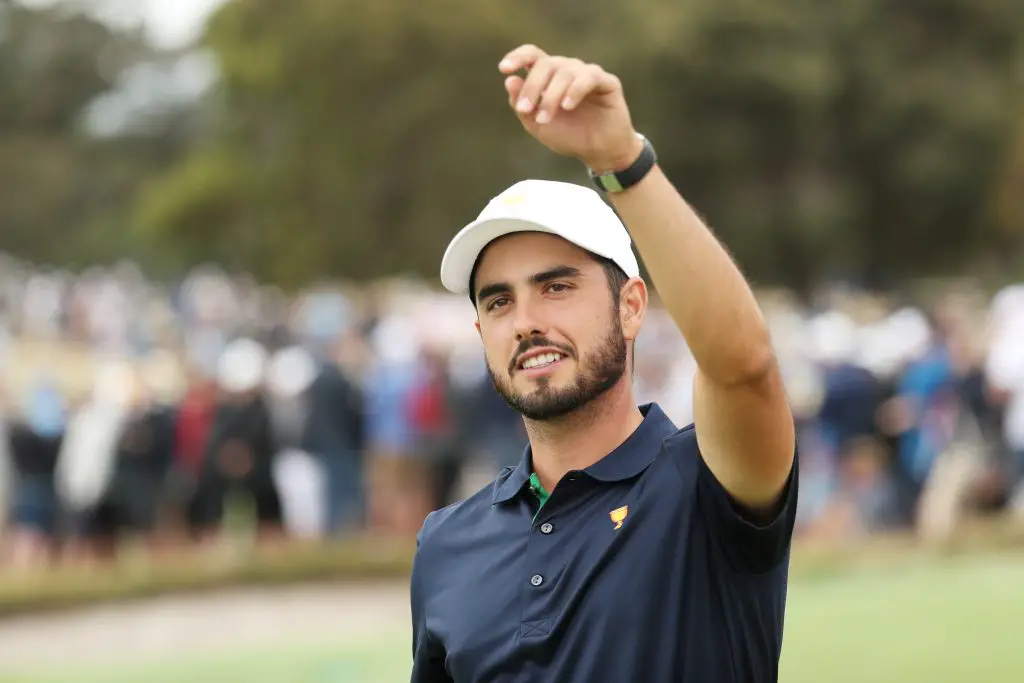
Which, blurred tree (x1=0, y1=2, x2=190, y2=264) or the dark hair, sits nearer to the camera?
the dark hair

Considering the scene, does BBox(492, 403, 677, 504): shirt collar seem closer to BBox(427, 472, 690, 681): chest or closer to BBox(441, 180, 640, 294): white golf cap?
BBox(427, 472, 690, 681): chest

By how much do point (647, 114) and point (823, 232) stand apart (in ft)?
18.2

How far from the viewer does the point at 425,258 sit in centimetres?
4259

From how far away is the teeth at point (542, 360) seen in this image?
3.37m

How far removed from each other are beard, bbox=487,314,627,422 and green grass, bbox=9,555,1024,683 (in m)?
7.78

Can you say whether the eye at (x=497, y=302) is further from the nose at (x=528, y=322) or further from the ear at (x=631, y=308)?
the ear at (x=631, y=308)

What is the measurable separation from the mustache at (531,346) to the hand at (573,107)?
1.74 ft

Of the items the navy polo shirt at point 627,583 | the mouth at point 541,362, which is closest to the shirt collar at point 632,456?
the navy polo shirt at point 627,583

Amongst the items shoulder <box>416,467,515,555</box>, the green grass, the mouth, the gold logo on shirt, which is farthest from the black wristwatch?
the green grass

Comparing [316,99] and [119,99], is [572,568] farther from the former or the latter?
[119,99]

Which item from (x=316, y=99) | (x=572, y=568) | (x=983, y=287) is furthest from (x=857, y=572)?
(x=316, y=99)

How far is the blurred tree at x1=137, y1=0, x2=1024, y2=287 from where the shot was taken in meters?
42.0

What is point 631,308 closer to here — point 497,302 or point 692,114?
point 497,302

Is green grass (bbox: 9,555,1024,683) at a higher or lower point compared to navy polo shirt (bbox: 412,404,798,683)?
higher
